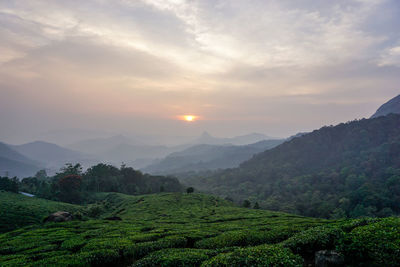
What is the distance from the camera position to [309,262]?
1570 centimetres

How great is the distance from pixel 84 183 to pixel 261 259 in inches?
4710

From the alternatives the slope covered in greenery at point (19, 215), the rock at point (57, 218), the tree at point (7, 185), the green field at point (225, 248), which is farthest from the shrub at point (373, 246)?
the tree at point (7, 185)

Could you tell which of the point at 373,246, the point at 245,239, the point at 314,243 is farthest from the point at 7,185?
the point at 373,246

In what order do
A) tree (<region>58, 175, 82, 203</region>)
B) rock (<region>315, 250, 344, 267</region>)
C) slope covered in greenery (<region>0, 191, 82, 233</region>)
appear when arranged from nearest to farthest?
rock (<region>315, 250, 344, 267</region>) < slope covered in greenery (<region>0, 191, 82, 233</region>) < tree (<region>58, 175, 82, 203</region>)

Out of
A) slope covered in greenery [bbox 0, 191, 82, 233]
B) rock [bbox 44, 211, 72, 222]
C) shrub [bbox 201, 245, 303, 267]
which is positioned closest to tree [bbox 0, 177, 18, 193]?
slope covered in greenery [bbox 0, 191, 82, 233]

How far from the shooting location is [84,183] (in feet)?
360

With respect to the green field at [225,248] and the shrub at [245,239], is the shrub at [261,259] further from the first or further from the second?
the shrub at [245,239]

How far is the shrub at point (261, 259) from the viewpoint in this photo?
41.8ft

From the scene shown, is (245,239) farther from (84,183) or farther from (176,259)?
(84,183)

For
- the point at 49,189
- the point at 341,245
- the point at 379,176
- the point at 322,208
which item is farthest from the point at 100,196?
the point at 379,176

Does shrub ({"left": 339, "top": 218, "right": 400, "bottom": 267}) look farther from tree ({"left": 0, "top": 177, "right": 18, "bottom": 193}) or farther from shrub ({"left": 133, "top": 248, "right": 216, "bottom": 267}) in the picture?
tree ({"left": 0, "top": 177, "right": 18, "bottom": 193})

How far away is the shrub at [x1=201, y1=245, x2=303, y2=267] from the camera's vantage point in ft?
41.8

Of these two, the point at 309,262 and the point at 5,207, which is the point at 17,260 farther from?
the point at 5,207

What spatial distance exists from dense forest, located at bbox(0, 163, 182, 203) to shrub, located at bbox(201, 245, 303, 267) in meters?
98.8
